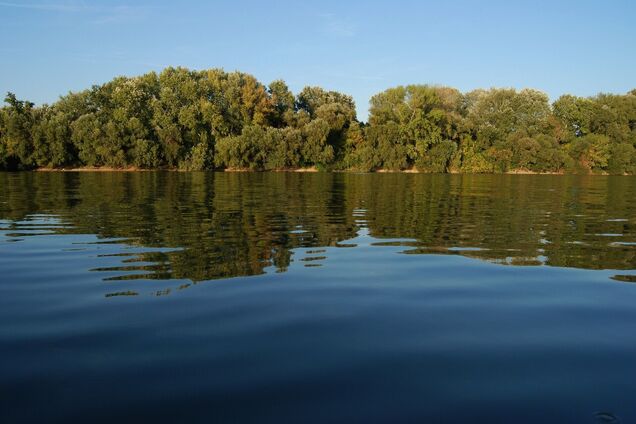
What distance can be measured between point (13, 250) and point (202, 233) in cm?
414

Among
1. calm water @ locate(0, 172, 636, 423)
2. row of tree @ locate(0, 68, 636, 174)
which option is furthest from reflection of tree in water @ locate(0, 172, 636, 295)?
row of tree @ locate(0, 68, 636, 174)

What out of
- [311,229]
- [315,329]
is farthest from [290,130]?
[315,329]

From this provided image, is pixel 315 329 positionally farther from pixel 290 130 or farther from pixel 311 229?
pixel 290 130

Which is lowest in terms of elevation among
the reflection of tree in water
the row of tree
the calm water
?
the calm water

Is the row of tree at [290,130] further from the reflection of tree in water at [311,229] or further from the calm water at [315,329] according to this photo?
the calm water at [315,329]

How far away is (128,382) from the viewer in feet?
14.0

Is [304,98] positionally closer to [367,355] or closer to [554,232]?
[554,232]

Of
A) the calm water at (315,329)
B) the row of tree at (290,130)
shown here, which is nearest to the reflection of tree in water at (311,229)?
the calm water at (315,329)

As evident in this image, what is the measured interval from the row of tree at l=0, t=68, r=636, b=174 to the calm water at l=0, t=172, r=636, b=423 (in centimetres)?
7409

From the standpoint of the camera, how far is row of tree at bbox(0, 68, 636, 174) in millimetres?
80750

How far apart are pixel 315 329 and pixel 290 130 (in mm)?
83759

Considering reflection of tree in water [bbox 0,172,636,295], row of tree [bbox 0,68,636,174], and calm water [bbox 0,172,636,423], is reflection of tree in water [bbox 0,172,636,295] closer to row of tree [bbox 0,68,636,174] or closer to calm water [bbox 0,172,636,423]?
calm water [bbox 0,172,636,423]

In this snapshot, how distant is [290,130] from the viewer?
8788 cm

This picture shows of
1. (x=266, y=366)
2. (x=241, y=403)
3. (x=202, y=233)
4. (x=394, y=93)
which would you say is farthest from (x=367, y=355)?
(x=394, y=93)
